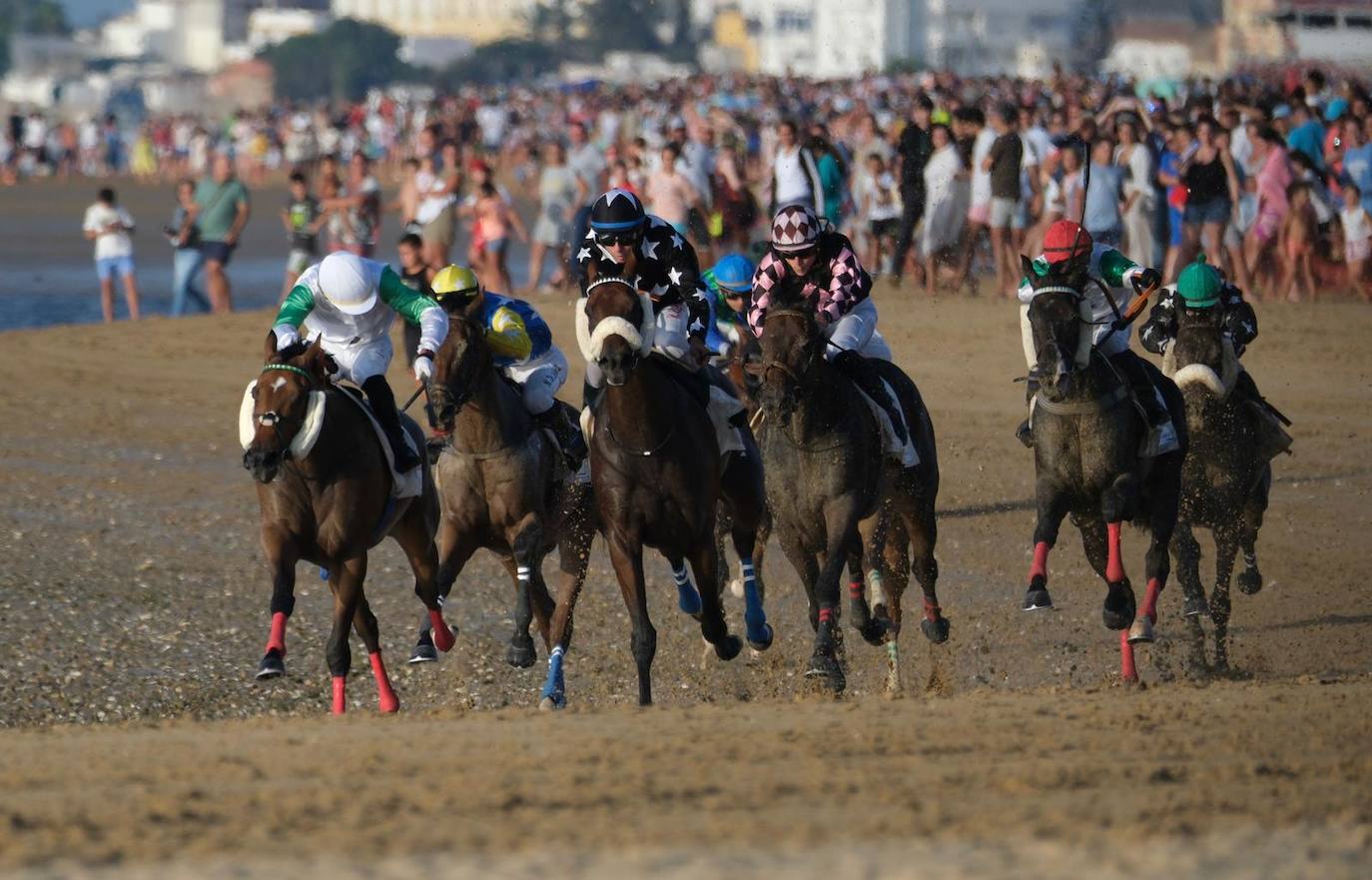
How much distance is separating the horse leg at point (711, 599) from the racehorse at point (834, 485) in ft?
1.40

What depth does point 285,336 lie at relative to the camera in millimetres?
10211

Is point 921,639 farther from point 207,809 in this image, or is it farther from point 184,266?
point 184,266

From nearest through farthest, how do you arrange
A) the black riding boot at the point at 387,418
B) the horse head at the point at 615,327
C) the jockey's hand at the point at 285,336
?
the horse head at the point at 615,327
the jockey's hand at the point at 285,336
the black riding boot at the point at 387,418

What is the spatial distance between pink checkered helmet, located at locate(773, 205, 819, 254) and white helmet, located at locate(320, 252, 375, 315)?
1925 millimetres

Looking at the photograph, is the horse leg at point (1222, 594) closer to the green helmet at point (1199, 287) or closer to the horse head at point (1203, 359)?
the horse head at point (1203, 359)

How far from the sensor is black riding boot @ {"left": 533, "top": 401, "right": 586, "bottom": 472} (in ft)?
37.3

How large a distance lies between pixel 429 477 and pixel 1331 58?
20238 millimetres

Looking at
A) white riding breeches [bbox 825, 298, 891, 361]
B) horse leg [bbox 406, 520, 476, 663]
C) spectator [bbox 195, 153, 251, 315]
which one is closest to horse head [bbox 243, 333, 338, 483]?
horse leg [bbox 406, 520, 476, 663]

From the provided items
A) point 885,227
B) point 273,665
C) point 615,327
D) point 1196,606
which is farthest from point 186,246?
point 615,327

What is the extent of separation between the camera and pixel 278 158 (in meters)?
62.5

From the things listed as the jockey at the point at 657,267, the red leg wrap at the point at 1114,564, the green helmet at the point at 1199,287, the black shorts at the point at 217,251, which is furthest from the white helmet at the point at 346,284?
the black shorts at the point at 217,251

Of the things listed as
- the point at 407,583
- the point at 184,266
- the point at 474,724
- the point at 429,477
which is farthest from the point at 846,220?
the point at 474,724

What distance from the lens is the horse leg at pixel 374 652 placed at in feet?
34.2

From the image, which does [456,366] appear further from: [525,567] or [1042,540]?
[1042,540]
